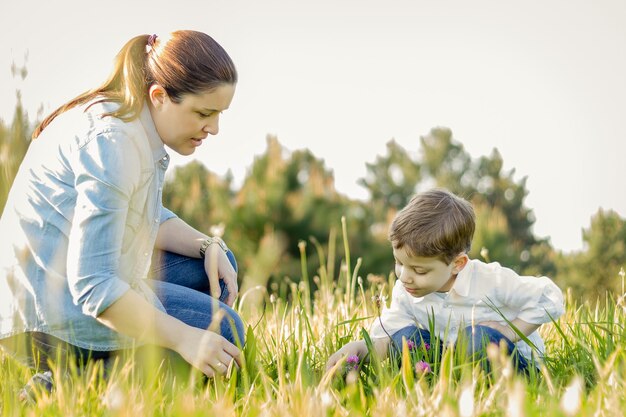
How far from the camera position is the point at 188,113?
8.10 ft

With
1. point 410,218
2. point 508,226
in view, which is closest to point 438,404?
point 410,218

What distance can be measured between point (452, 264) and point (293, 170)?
8.85 m

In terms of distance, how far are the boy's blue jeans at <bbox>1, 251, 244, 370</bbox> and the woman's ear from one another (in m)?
0.63

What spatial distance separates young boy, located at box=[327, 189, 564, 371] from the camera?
2615 mm

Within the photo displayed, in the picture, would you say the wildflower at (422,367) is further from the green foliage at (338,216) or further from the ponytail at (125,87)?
the green foliage at (338,216)

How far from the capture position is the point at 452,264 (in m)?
2.69

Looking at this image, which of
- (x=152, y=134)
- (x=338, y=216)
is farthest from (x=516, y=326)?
(x=338, y=216)

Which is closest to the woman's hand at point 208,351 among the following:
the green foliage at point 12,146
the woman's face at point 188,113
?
the woman's face at point 188,113

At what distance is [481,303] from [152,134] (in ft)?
4.08

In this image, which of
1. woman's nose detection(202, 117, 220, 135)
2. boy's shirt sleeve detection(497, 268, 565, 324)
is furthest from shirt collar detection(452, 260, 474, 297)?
woman's nose detection(202, 117, 220, 135)

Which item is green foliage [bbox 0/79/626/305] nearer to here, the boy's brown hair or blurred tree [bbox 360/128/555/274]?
blurred tree [bbox 360/128/555/274]

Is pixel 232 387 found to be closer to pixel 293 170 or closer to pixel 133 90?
pixel 133 90

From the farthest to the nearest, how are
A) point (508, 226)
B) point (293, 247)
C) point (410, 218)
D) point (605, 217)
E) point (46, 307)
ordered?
point (508, 226)
point (605, 217)
point (293, 247)
point (410, 218)
point (46, 307)

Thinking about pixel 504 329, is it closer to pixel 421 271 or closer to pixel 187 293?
pixel 421 271
